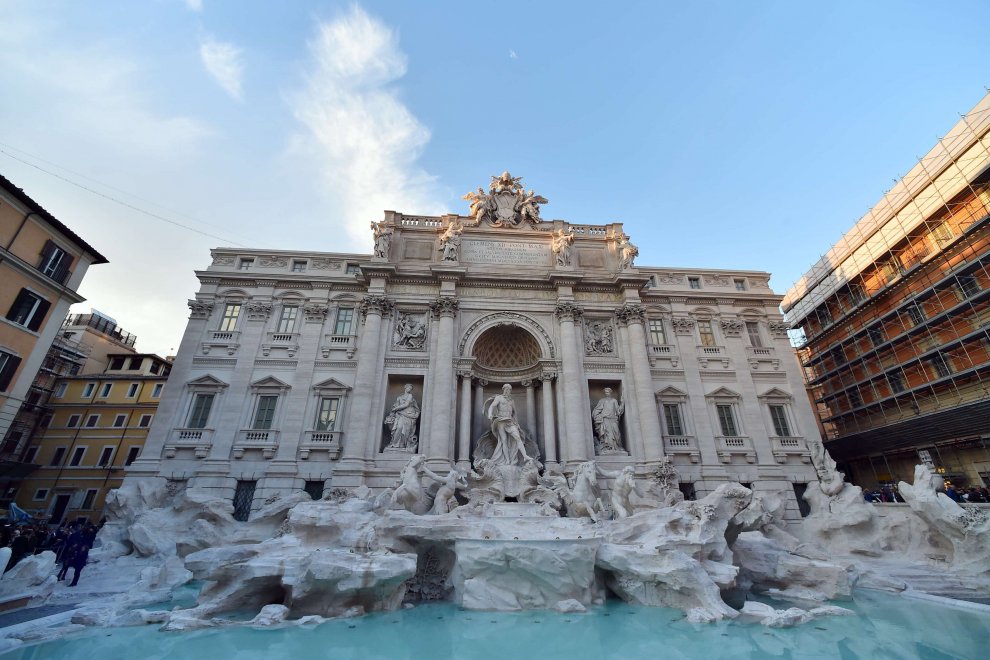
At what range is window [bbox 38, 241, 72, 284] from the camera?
1736cm

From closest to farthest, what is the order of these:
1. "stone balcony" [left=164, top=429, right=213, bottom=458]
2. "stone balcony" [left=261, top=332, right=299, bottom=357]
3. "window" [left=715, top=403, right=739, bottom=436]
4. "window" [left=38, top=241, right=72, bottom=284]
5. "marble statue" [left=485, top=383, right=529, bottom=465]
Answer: "marble statue" [left=485, top=383, right=529, bottom=465] → "window" [left=38, top=241, right=72, bottom=284] → "stone balcony" [left=164, top=429, right=213, bottom=458] → "stone balcony" [left=261, top=332, right=299, bottom=357] → "window" [left=715, top=403, right=739, bottom=436]

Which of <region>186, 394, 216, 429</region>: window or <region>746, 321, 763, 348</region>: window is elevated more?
<region>746, 321, 763, 348</region>: window

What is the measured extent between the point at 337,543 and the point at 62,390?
101ft

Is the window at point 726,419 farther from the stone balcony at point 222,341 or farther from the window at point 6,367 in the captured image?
the window at point 6,367

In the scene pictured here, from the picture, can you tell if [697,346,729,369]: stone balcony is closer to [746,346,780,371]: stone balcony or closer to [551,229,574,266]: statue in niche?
[746,346,780,371]: stone balcony

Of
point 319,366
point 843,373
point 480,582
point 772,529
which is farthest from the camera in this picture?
point 843,373

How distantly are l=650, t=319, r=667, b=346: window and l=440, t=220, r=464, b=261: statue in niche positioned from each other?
36.2ft

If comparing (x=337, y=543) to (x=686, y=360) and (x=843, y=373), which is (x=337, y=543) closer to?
(x=686, y=360)

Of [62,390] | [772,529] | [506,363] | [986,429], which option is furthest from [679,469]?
[62,390]

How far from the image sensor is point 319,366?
20109mm

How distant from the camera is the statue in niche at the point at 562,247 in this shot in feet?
72.6

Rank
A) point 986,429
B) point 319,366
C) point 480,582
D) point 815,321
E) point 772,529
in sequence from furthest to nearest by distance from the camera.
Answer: point 815,321 → point 319,366 → point 986,429 → point 772,529 → point 480,582

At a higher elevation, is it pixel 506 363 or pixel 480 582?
pixel 506 363

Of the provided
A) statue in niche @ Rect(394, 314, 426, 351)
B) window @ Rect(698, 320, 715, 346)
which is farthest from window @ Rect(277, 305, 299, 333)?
window @ Rect(698, 320, 715, 346)
